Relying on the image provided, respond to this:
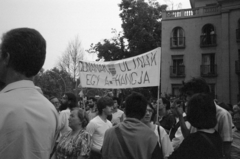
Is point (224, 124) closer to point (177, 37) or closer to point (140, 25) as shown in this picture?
point (177, 37)

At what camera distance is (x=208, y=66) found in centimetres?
2975

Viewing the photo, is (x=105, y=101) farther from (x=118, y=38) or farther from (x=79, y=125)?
(x=118, y=38)

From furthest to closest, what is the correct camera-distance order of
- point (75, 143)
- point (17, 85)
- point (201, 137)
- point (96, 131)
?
point (96, 131) → point (75, 143) → point (201, 137) → point (17, 85)

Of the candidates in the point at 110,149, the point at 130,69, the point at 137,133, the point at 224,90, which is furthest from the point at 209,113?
the point at 224,90

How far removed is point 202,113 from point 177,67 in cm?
2854

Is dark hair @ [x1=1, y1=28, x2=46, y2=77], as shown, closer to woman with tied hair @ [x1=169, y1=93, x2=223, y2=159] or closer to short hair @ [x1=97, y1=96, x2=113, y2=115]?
woman with tied hair @ [x1=169, y1=93, x2=223, y2=159]

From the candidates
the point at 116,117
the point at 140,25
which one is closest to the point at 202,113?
the point at 116,117

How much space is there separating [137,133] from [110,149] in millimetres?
360

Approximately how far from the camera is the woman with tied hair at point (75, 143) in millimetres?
4234

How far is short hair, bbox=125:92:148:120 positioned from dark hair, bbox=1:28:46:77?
1.96 meters

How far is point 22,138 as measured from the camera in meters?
1.55

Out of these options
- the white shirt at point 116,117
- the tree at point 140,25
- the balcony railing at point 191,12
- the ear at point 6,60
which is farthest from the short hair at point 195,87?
the tree at point 140,25

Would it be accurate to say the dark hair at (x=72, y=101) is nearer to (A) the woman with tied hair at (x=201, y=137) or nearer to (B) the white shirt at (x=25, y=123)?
(A) the woman with tied hair at (x=201, y=137)

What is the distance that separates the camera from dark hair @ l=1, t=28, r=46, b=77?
171 centimetres
